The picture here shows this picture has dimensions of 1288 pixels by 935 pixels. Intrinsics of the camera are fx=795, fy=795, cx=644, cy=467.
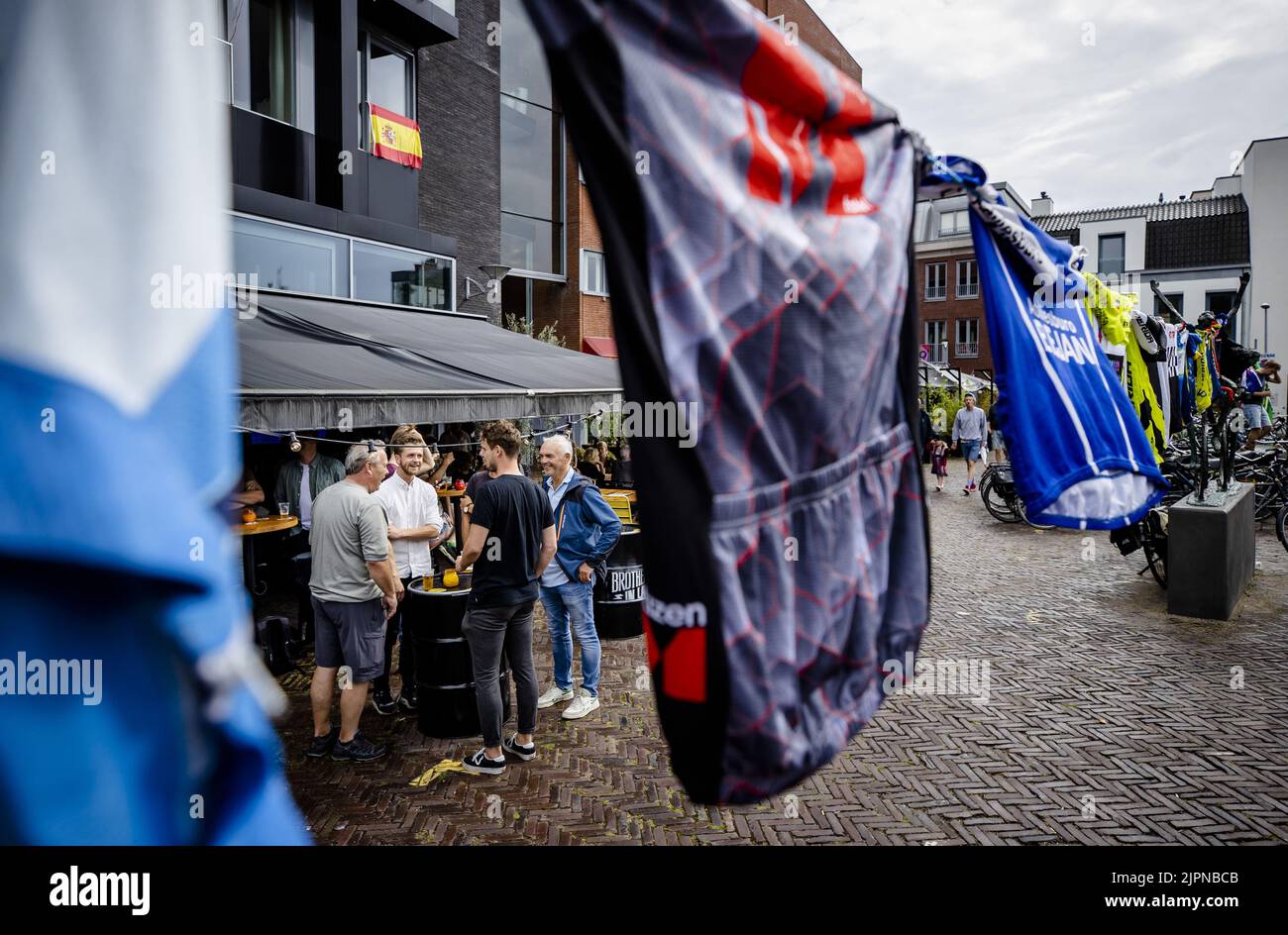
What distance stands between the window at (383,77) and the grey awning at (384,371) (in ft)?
16.4

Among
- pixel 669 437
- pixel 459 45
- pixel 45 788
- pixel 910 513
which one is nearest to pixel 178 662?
pixel 45 788

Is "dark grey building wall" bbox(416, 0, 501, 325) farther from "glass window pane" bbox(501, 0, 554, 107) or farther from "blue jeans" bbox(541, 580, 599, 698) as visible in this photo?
"blue jeans" bbox(541, 580, 599, 698)

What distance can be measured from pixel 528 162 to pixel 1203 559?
2056cm

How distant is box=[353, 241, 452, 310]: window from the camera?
12.2m

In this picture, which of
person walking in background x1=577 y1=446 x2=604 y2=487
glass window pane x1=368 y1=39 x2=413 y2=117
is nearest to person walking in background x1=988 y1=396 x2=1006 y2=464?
person walking in background x1=577 y1=446 x2=604 y2=487

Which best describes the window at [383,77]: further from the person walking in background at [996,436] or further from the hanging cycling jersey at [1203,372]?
the hanging cycling jersey at [1203,372]

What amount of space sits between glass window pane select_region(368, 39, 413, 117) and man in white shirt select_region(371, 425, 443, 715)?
9.86 m

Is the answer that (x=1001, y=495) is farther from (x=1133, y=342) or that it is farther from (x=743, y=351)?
(x=743, y=351)

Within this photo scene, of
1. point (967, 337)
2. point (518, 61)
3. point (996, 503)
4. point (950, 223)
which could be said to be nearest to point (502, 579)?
point (996, 503)

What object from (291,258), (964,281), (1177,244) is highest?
(1177,244)

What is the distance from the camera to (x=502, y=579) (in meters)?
4.80

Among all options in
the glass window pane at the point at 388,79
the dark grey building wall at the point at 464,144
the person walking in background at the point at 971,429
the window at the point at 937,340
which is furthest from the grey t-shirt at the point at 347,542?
the window at the point at 937,340

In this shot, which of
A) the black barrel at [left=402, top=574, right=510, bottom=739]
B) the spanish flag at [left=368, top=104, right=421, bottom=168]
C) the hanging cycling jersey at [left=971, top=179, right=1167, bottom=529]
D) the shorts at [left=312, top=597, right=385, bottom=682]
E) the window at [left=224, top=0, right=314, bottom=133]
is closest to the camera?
the hanging cycling jersey at [left=971, top=179, right=1167, bottom=529]
